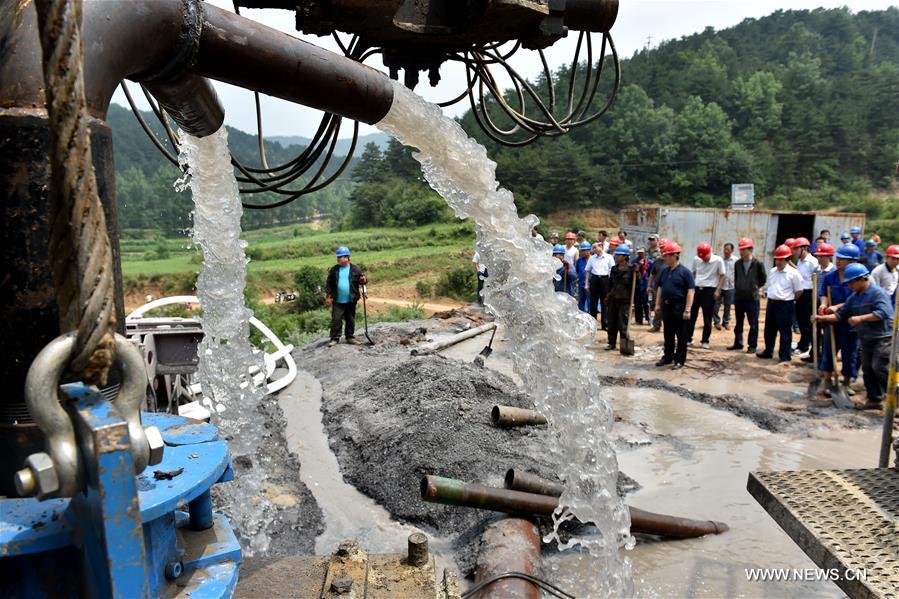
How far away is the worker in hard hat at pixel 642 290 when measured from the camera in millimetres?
12305

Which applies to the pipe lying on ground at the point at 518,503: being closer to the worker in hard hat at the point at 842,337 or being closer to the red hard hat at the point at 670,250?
the worker in hard hat at the point at 842,337

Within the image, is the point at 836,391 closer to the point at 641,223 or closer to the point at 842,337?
the point at 842,337

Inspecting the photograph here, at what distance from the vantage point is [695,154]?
50625 millimetres

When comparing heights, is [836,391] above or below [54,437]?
below

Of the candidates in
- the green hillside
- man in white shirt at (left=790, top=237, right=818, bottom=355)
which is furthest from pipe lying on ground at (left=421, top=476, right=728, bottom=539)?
the green hillside

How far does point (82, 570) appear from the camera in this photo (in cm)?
93

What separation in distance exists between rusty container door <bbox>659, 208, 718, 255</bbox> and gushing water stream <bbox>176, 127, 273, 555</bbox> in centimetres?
1354

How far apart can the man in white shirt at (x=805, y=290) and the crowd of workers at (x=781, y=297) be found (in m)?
0.01

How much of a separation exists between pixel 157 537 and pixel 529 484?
3.52 meters

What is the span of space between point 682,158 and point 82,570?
5531 centimetres

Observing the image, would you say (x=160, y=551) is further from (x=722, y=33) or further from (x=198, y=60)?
(x=722, y=33)

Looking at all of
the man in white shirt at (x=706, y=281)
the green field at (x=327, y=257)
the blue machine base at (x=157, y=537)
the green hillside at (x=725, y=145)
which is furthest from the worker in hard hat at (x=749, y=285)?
the green hillside at (x=725, y=145)

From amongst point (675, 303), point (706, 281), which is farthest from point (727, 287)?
point (675, 303)

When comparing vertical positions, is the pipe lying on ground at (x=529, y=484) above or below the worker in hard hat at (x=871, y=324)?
below
